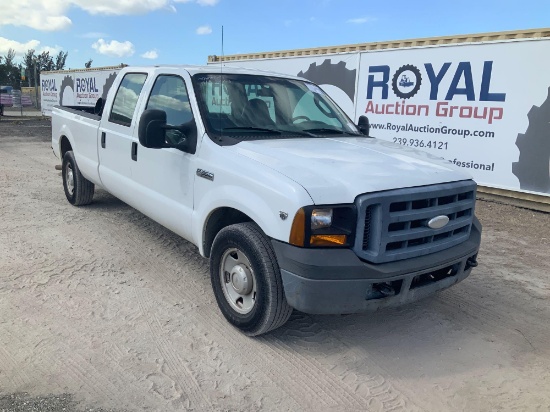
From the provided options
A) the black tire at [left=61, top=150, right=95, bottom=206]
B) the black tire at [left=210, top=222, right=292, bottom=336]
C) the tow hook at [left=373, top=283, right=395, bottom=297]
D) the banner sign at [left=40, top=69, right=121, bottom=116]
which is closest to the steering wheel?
the black tire at [left=210, top=222, right=292, bottom=336]

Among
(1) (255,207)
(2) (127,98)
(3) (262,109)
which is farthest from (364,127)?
(2) (127,98)

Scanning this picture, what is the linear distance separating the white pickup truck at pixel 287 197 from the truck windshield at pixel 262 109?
1 cm

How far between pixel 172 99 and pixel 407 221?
2502 mm

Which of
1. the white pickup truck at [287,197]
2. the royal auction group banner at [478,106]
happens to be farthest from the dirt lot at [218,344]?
the royal auction group banner at [478,106]

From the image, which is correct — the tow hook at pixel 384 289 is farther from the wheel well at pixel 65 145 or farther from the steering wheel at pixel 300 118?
the wheel well at pixel 65 145

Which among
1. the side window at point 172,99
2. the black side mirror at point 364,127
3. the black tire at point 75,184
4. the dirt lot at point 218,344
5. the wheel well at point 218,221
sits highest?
the side window at point 172,99

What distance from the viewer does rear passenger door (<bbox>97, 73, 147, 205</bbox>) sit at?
4.96 meters

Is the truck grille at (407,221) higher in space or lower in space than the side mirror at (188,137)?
lower

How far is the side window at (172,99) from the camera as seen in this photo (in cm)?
419

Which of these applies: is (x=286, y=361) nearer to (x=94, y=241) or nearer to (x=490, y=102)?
(x=94, y=241)

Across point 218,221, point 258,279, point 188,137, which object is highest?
point 188,137

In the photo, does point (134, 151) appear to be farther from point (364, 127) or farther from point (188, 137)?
point (364, 127)

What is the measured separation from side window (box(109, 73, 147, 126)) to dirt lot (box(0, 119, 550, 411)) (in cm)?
146

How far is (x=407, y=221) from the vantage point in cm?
313
